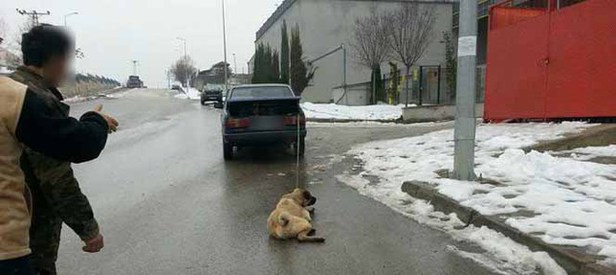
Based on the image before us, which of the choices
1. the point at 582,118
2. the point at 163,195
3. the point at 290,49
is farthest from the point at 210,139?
the point at 290,49

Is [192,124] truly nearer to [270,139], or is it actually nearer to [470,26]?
[270,139]

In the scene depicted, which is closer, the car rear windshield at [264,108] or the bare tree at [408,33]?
the car rear windshield at [264,108]

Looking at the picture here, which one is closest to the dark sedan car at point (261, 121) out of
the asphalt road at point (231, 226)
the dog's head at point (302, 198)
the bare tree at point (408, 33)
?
the asphalt road at point (231, 226)

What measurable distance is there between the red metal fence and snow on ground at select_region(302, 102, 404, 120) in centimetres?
924

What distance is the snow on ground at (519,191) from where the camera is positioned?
5371 mm

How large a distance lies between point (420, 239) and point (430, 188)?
6.31 feet

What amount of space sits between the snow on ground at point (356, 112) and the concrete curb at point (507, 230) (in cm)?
1758

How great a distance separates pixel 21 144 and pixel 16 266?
0.47 m

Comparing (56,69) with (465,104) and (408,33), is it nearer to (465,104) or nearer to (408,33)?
(465,104)

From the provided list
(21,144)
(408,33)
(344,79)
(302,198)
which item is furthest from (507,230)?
(344,79)

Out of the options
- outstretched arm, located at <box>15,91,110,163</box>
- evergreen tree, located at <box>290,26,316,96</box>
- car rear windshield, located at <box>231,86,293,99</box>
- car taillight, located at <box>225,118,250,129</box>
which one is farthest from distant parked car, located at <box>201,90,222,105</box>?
outstretched arm, located at <box>15,91,110,163</box>

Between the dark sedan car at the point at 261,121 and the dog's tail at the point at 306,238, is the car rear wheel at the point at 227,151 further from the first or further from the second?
the dog's tail at the point at 306,238

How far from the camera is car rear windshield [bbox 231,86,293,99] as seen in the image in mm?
13336

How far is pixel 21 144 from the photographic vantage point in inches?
87.7
